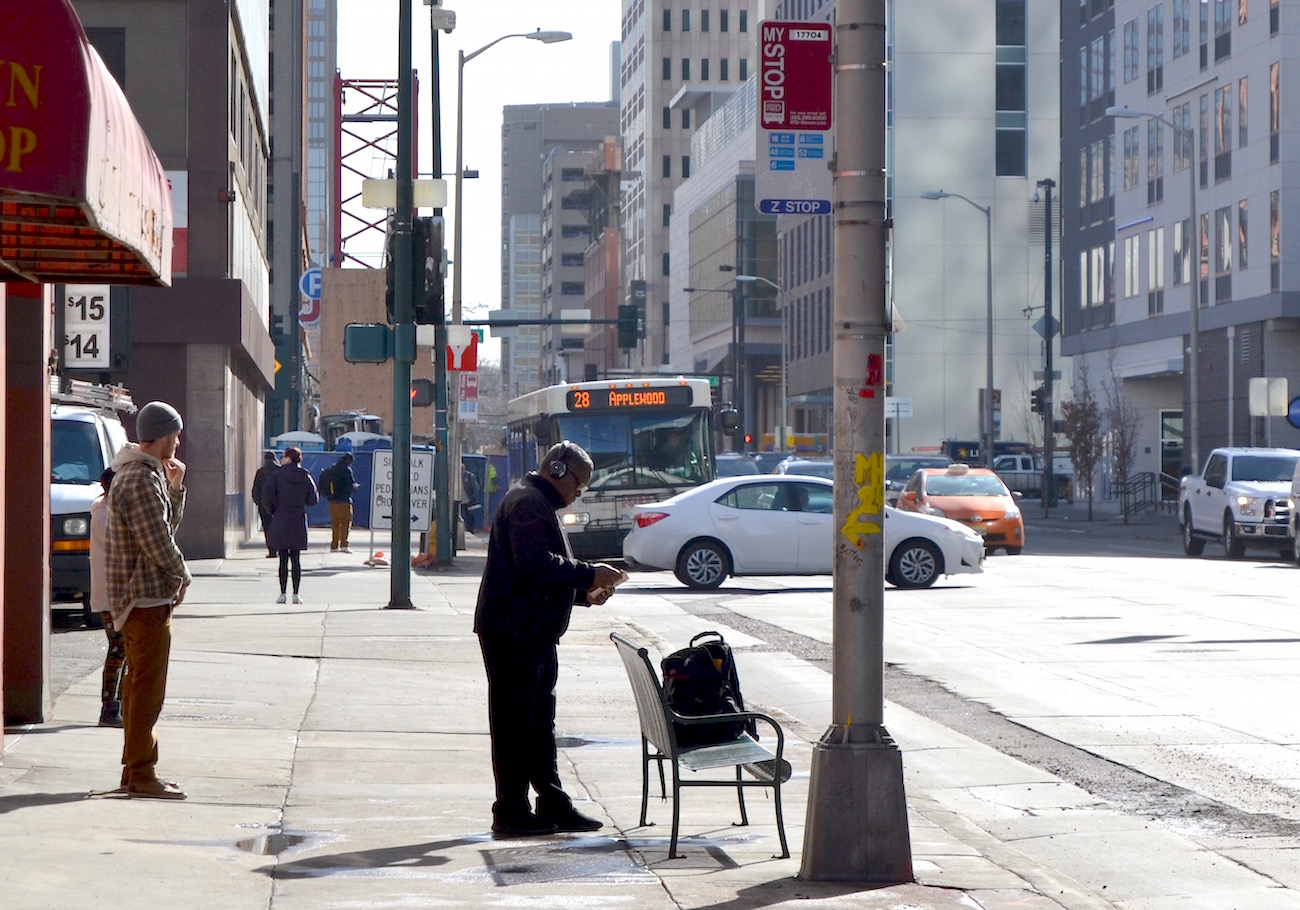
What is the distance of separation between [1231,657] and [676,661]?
9.05 meters

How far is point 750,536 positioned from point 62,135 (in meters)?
18.8

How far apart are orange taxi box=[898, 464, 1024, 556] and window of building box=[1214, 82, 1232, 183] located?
25.8 m

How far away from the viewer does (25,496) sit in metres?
10.7

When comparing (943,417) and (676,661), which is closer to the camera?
(676,661)

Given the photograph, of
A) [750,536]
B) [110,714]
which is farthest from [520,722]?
[750,536]

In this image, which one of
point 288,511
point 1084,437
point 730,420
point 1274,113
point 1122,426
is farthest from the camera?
point 1122,426

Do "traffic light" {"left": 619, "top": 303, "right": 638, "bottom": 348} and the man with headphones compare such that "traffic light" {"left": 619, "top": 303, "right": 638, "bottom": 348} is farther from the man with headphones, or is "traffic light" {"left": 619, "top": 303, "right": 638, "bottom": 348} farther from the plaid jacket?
the man with headphones

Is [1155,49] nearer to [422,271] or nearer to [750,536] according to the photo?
[750,536]

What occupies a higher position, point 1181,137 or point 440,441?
Result: point 1181,137

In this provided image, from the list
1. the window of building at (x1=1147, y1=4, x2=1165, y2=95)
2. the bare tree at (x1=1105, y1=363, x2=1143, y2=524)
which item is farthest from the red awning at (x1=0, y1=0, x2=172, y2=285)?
the window of building at (x1=1147, y1=4, x2=1165, y2=95)

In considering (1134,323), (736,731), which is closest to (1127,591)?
(736,731)

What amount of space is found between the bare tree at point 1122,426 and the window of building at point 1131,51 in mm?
10463

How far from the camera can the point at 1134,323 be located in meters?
63.4

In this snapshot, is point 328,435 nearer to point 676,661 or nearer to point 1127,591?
point 1127,591
